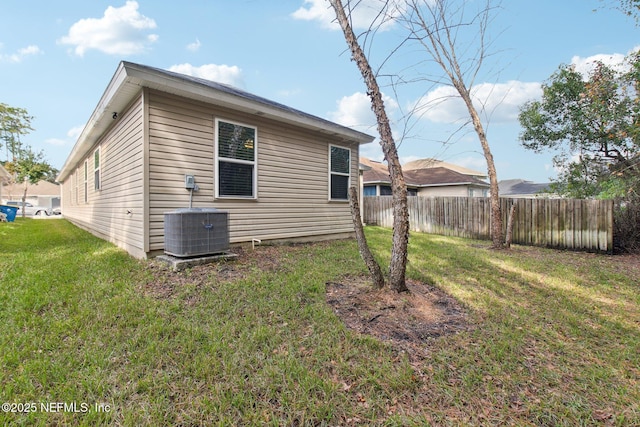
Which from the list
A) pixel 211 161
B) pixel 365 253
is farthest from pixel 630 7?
pixel 211 161

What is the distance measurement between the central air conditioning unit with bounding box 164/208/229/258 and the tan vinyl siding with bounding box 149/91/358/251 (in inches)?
27.1

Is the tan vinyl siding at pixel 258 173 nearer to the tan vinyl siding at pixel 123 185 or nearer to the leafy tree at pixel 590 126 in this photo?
the tan vinyl siding at pixel 123 185

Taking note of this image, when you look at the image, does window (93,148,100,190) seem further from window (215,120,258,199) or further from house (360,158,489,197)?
house (360,158,489,197)

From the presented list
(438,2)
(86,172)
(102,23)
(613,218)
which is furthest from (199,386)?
(86,172)

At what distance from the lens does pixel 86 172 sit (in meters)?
9.83

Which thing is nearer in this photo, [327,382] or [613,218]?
[327,382]

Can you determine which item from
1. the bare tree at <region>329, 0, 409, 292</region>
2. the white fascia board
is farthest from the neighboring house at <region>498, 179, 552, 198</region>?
the white fascia board

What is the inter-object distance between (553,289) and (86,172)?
43.0ft

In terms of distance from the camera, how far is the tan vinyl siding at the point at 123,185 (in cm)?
461

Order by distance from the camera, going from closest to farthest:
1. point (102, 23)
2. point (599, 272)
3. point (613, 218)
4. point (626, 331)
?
point (626, 331) < point (599, 272) < point (613, 218) < point (102, 23)

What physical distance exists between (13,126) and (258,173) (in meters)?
32.9

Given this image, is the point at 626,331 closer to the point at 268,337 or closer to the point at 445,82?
the point at 268,337

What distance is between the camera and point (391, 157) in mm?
3033

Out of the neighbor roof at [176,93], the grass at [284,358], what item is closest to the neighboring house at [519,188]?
the neighbor roof at [176,93]
